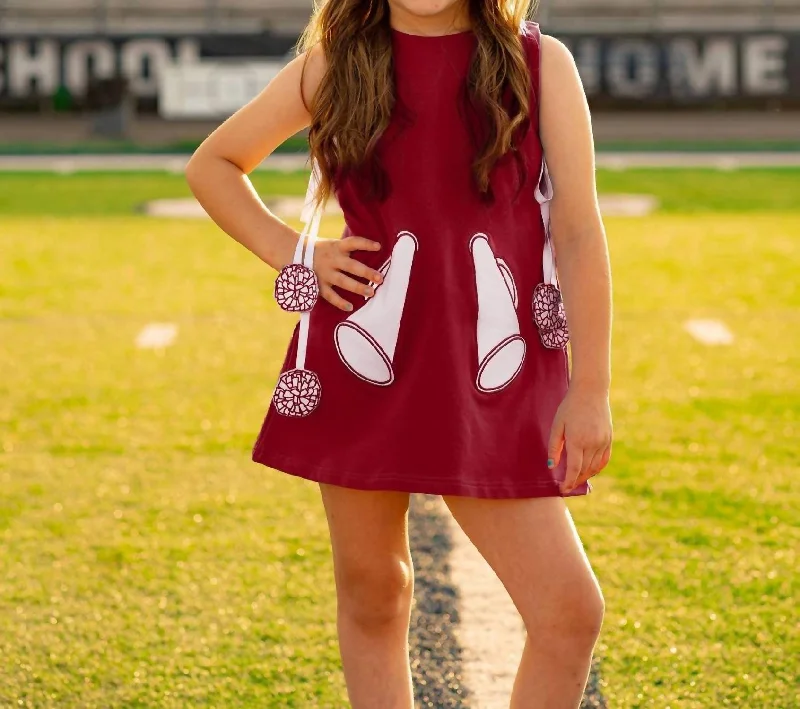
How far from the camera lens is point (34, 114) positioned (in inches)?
1014

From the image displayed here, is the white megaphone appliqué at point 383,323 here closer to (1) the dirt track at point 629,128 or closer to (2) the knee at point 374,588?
(2) the knee at point 374,588

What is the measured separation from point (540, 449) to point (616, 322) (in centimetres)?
537

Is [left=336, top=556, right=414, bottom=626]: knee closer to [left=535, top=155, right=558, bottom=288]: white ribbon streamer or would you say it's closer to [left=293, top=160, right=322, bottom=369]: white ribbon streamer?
[left=293, top=160, right=322, bottom=369]: white ribbon streamer

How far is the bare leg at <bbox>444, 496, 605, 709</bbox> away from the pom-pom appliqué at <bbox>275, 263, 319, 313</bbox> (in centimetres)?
36

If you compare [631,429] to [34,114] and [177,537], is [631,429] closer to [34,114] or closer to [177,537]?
[177,537]

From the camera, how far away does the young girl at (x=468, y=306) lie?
2.05 metres

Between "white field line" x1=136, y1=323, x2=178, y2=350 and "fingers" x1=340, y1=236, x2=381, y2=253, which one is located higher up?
"fingers" x1=340, y1=236, x2=381, y2=253

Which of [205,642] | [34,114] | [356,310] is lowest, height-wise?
[34,114]

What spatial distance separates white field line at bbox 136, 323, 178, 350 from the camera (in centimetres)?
686

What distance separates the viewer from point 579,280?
2.06 metres

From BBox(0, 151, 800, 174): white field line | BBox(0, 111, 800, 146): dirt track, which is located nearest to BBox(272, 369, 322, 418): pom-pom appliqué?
BBox(0, 151, 800, 174): white field line

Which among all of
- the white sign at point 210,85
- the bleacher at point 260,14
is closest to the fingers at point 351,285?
the white sign at point 210,85

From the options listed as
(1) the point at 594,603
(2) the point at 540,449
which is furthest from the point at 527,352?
(1) the point at 594,603

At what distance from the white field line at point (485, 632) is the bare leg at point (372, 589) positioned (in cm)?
55
